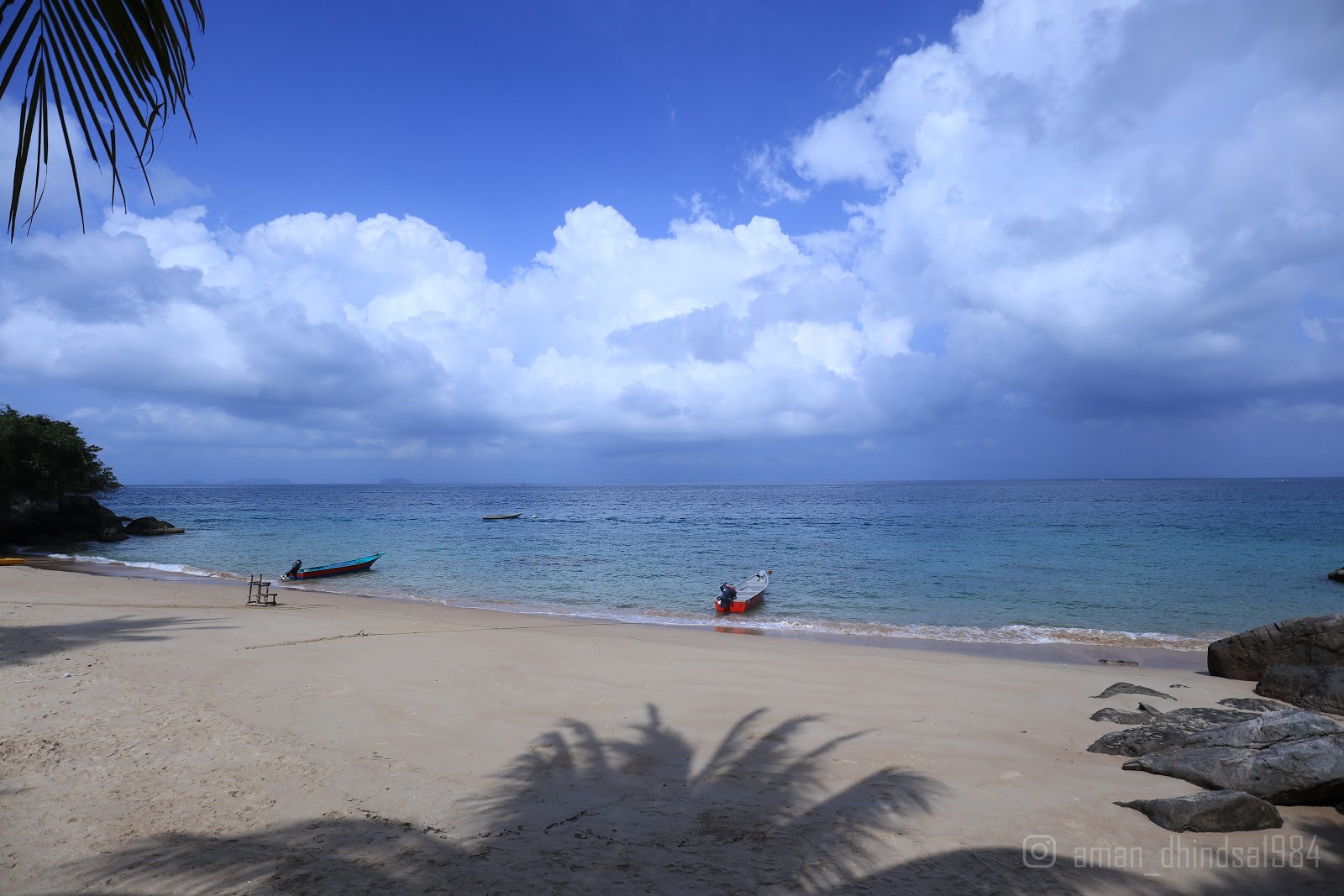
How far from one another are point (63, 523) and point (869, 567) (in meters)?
49.7

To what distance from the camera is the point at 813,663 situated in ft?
43.4

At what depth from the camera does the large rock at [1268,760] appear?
579cm

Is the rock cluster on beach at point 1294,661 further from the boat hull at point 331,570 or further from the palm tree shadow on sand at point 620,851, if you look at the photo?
the boat hull at point 331,570

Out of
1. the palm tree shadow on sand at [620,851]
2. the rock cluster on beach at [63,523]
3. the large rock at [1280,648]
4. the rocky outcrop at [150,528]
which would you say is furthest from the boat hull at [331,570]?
the large rock at [1280,648]

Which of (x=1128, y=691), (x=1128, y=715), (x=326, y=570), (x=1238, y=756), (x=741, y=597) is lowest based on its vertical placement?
(x=326, y=570)

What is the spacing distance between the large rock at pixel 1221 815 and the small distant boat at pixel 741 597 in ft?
53.6

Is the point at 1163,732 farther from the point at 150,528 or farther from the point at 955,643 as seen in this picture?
the point at 150,528

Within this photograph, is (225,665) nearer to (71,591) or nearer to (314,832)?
(314,832)

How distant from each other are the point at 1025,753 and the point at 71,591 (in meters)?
24.5

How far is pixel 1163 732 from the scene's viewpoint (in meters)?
7.70

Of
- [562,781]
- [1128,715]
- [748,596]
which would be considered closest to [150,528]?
[748,596]

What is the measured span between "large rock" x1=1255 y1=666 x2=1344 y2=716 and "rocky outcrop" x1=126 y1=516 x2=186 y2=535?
2333 inches

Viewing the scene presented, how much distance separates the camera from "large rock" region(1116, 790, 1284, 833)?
18.1 feet

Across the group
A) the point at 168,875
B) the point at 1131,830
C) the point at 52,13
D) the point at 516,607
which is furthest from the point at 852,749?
the point at 516,607
